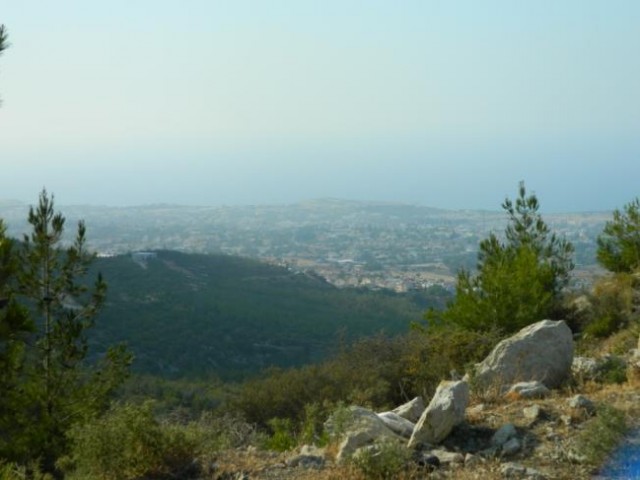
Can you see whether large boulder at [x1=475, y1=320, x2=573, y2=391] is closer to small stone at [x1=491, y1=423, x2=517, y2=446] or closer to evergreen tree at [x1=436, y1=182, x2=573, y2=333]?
small stone at [x1=491, y1=423, x2=517, y2=446]

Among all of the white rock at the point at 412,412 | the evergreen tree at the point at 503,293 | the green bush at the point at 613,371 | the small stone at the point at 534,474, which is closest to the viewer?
the small stone at the point at 534,474

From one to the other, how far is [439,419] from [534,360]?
265cm

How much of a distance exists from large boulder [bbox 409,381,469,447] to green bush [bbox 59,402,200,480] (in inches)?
79.7

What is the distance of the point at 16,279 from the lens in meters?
9.79

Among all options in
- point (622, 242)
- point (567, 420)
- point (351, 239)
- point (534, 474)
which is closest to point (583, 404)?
point (567, 420)

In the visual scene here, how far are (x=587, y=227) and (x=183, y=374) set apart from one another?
3914 inches

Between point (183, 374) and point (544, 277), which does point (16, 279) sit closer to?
point (544, 277)

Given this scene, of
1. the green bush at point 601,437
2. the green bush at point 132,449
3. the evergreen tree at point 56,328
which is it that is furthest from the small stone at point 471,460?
the evergreen tree at point 56,328

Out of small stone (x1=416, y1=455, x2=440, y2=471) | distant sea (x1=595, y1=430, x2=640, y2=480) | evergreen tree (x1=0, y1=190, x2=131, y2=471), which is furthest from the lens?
evergreen tree (x1=0, y1=190, x2=131, y2=471)

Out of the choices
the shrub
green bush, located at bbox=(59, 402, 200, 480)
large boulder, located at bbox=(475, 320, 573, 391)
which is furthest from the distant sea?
the shrub

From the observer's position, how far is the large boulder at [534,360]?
7.88 meters

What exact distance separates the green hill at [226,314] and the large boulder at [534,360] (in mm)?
25117

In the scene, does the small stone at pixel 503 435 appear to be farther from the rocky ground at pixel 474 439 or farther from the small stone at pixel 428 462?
the small stone at pixel 428 462

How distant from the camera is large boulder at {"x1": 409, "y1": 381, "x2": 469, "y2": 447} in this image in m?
5.81
